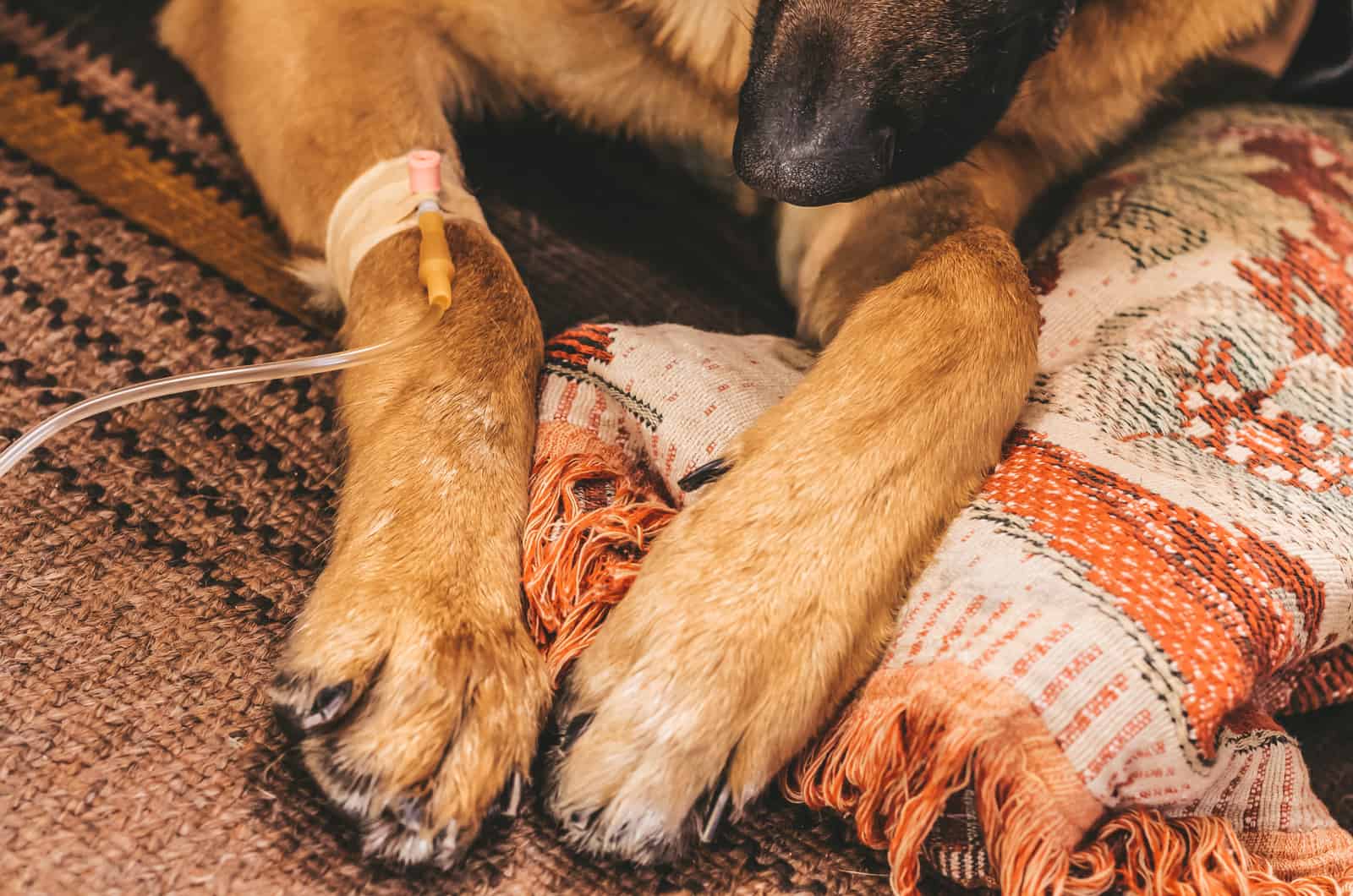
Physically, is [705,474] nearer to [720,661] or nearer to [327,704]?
[720,661]

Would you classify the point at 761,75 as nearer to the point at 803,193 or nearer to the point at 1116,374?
the point at 803,193

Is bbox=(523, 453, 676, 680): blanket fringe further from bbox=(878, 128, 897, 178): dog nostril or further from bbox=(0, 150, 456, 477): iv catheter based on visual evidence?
bbox=(878, 128, 897, 178): dog nostril

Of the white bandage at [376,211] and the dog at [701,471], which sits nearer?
the dog at [701,471]

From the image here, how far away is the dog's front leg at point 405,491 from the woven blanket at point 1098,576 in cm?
5

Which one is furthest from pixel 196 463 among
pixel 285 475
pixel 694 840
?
pixel 694 840

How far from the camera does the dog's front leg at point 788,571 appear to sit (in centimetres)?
59

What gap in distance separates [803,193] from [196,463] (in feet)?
1.73

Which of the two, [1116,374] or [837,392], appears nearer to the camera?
[837,392]

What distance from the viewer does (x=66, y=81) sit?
4.06ft

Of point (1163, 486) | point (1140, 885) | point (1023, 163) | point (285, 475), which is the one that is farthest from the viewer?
point (1023, 163)

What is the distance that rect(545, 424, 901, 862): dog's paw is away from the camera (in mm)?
589

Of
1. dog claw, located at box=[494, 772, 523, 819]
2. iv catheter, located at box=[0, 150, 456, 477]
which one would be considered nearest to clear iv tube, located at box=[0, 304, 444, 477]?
iv catheter, located at box=[0, 150, 456, 477]

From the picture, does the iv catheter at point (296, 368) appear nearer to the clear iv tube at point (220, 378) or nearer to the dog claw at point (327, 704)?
the clear iv tube at point (220, 378)

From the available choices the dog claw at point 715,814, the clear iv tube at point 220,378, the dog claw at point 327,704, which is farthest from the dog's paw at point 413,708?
the clear iv tube at point 220,378
